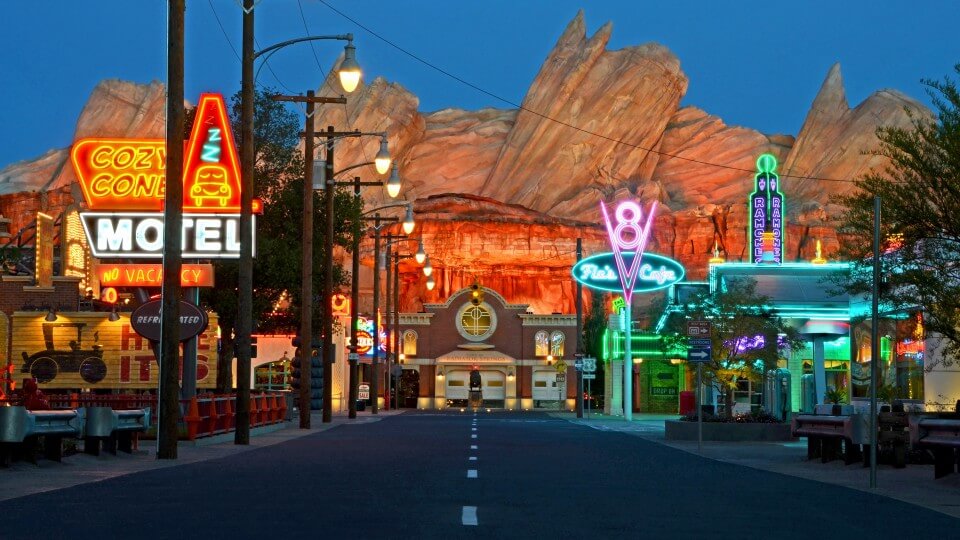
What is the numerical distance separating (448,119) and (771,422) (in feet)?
525

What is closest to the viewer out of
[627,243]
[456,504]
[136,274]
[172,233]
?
[456,504]

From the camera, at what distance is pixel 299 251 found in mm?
58594

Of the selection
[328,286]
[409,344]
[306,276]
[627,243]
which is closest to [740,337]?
[328,286]

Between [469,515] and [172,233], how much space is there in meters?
13.1

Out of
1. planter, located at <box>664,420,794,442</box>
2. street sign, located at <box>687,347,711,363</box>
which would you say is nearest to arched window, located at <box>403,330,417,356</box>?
planter, located at <box>664,420,794,442</box>

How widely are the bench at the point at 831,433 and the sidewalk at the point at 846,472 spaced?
0.23 metres

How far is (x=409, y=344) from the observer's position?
376ft

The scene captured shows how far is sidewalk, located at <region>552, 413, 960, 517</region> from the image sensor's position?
18.4 m

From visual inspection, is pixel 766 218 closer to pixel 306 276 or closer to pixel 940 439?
pixel 306 276

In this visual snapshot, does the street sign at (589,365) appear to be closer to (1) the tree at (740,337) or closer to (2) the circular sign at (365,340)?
(2) the circular sign at (365,340)

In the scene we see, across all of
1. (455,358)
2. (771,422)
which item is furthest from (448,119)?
(771,422)

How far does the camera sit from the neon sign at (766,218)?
9062 centimetres

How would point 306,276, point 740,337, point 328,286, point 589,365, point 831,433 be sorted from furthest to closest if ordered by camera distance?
point 589,365
point 328,286
point 740,337
point 306,276
point 831,433

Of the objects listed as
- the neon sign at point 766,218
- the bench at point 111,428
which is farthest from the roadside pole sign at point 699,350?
the neon sign at point 766,218
